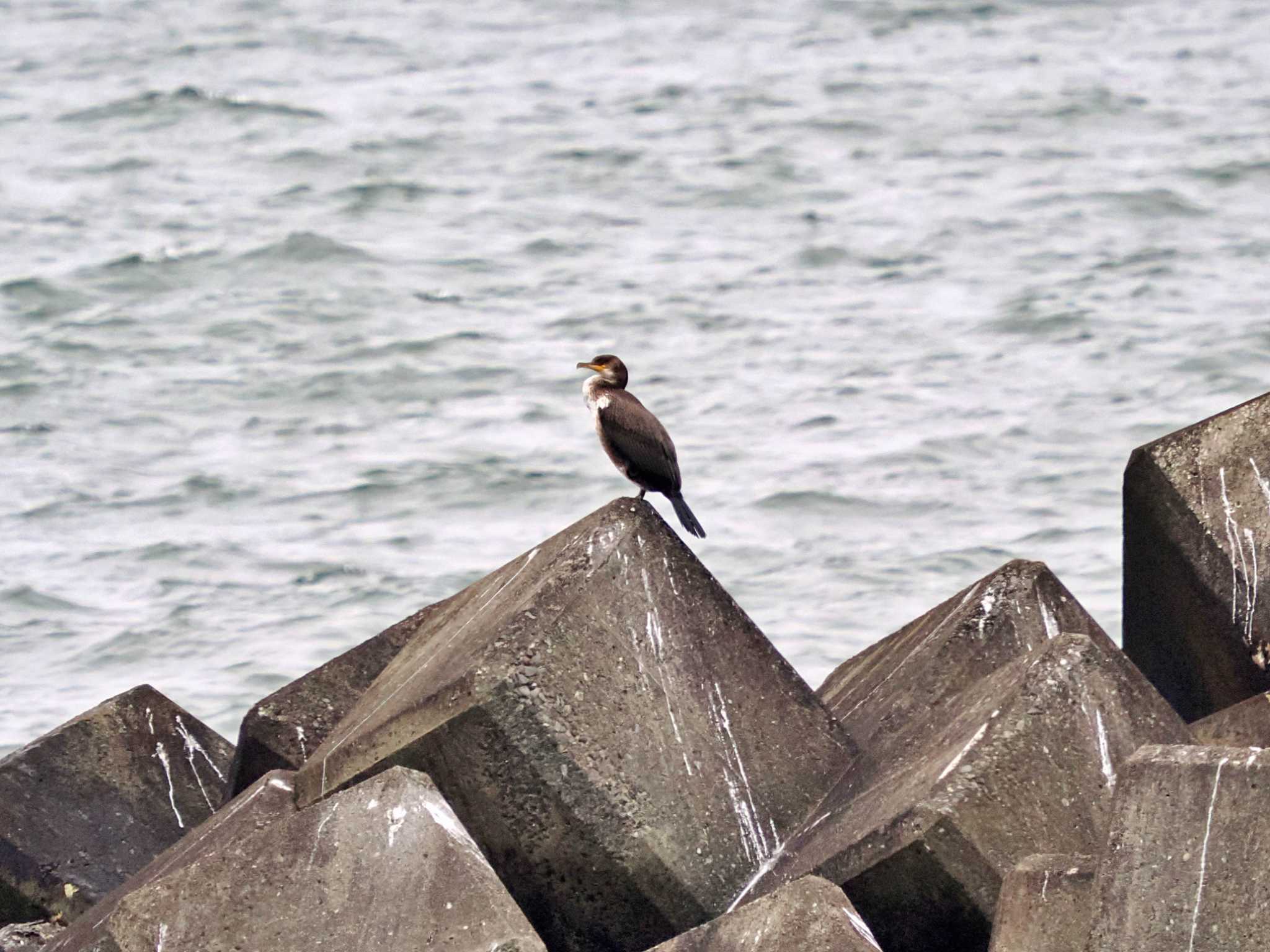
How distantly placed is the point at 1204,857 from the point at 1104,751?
962 millimetres

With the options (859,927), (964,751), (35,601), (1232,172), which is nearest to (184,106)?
(1232,172)

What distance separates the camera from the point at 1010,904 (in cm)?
482

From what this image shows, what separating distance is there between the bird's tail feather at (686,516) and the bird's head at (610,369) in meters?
0.55

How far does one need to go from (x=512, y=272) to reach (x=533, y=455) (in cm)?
578

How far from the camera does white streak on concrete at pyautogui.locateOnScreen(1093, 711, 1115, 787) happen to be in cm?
539

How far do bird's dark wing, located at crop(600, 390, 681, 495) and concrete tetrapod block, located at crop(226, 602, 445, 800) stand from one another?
80 centimetres

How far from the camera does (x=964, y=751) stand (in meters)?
5.32

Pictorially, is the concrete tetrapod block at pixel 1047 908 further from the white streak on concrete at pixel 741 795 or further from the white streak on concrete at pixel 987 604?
the white streak on concrete at pixel 987 604

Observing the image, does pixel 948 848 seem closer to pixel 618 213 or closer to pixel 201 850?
pixel 201 850

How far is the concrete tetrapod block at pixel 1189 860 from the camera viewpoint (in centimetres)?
439

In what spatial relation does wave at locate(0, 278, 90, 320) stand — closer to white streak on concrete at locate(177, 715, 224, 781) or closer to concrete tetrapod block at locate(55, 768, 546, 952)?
white streak on concrete at locate(177, 715, 224, 781)

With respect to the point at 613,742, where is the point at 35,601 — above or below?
below

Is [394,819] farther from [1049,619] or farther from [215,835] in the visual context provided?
[1049,619]

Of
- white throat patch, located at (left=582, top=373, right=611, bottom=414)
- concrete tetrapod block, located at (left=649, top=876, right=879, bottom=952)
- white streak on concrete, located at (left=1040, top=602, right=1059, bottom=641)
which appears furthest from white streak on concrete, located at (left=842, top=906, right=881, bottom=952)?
white throat patch, located at (left=582, top=373, right=611, bottom=414)
